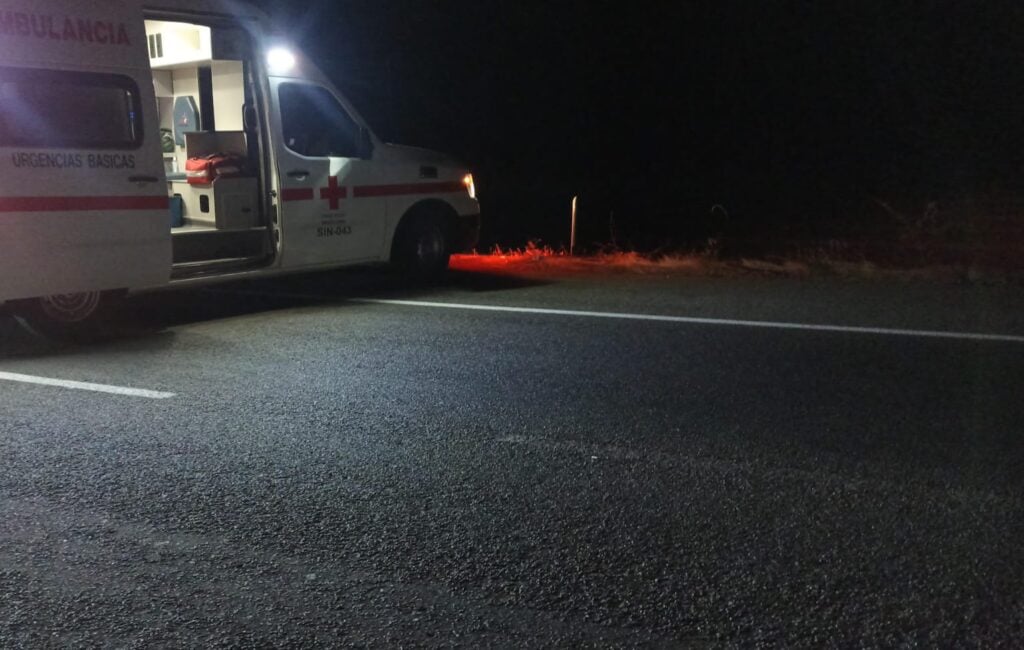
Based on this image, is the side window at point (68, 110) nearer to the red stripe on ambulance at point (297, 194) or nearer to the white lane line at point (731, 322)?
the red stripe on ambulance at point (297, 194)

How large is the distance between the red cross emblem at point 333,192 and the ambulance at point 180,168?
0.02 meters

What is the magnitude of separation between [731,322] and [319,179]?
13.5ft

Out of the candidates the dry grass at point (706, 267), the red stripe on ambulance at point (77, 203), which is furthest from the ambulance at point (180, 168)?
the dry grass at point (706, 267)

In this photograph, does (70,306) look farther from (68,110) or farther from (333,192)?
(333,192)

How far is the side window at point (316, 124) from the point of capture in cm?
986

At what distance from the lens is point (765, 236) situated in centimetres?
2050

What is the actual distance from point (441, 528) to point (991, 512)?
2234 millimetres

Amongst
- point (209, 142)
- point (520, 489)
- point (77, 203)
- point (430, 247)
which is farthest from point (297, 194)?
point (520, 489)

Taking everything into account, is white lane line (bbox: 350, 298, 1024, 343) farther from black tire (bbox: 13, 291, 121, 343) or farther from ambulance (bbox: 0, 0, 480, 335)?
black tire (bbox: 13, 291, 121, 343)

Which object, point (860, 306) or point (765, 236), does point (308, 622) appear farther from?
point (765, 236)

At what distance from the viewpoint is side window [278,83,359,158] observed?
9.86 m

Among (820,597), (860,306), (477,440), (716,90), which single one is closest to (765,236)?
(860,306)

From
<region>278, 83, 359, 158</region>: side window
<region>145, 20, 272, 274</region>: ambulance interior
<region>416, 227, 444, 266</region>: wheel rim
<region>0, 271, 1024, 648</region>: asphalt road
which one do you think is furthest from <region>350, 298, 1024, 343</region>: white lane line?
<region>278, 83, 359, 158</region>: side window

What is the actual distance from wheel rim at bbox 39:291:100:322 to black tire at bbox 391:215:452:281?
3.33 m
